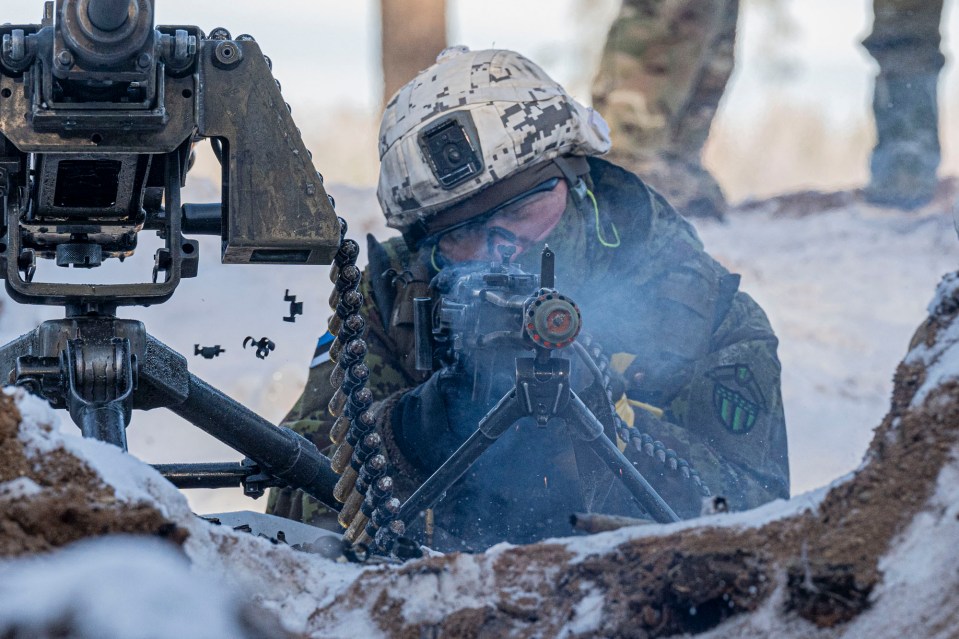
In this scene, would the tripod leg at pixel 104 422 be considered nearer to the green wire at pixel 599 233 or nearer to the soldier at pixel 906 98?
the green wire at pixel 599 233

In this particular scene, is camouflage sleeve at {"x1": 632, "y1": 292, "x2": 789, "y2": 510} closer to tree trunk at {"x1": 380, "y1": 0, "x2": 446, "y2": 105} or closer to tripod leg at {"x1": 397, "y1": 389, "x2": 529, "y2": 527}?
tripod leg at {"x1": 397, "y1": 389, "x2": 529, "y2": 527}

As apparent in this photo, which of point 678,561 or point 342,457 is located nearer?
point 678,561

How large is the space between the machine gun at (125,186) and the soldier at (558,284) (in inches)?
37.4

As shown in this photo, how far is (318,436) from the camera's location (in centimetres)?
425

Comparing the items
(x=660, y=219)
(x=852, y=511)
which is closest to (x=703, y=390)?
(x=660, y=219)

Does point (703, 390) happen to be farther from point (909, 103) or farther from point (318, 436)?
point (909, 103)

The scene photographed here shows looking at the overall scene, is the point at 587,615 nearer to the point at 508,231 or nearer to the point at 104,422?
the point at 104,422

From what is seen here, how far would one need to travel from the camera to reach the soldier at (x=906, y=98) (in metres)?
10.7

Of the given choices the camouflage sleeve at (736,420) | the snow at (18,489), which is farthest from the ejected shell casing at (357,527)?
the snow at (18,489)

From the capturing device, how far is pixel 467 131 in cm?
399

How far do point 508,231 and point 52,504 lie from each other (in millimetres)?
2246

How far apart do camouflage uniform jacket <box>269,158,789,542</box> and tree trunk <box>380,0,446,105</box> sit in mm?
5517

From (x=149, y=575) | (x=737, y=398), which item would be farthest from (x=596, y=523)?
(x=737, y=398)

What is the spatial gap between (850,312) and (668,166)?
189cm
